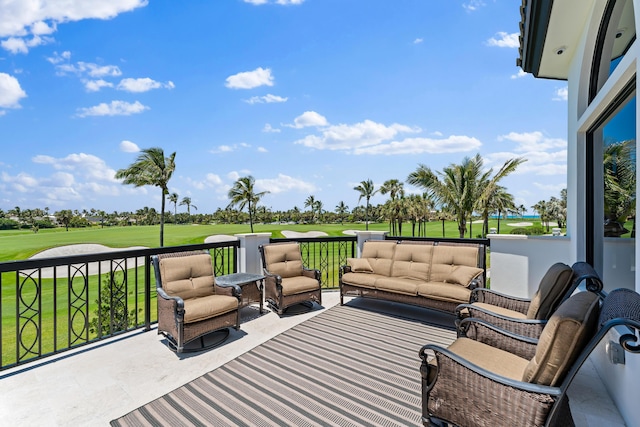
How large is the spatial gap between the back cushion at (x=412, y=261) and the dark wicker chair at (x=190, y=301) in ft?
8.29

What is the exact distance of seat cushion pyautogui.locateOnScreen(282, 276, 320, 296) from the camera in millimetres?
4297

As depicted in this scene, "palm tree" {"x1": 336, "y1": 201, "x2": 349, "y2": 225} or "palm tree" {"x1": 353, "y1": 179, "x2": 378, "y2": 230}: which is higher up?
"palm tree" {"x1": 353, "y1": 179, "x2": 378, "y2": 230}

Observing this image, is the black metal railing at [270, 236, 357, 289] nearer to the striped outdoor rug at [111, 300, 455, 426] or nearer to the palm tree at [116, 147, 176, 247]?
the striped outdoor rug at [111, 300, 455, 426]

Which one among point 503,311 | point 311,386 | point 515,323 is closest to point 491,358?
point 515,323

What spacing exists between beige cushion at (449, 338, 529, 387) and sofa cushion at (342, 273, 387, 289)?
217cm

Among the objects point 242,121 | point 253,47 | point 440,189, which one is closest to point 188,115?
point 242,121

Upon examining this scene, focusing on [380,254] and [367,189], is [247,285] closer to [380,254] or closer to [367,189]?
[380,254]

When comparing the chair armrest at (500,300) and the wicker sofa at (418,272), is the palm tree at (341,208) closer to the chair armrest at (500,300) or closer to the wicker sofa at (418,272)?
the wicker sofa at (418,272)

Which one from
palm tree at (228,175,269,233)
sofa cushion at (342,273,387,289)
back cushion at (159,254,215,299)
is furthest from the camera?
palm tree at (228,175,269,233)

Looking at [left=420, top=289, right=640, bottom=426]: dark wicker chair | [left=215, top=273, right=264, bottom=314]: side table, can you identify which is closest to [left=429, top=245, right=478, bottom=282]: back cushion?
[left=420, top=289, right=640, bottom=426]: dark wicker chair

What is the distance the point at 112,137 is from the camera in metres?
30.6

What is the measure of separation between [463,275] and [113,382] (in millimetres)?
4146

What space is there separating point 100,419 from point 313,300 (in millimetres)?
2898

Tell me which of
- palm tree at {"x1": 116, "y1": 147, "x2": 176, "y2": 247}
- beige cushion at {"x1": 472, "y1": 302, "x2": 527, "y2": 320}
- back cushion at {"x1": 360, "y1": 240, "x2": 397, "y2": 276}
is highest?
palm tree at {"x1": 116, "y1": 147, "x2": 176, "y2": 247}
